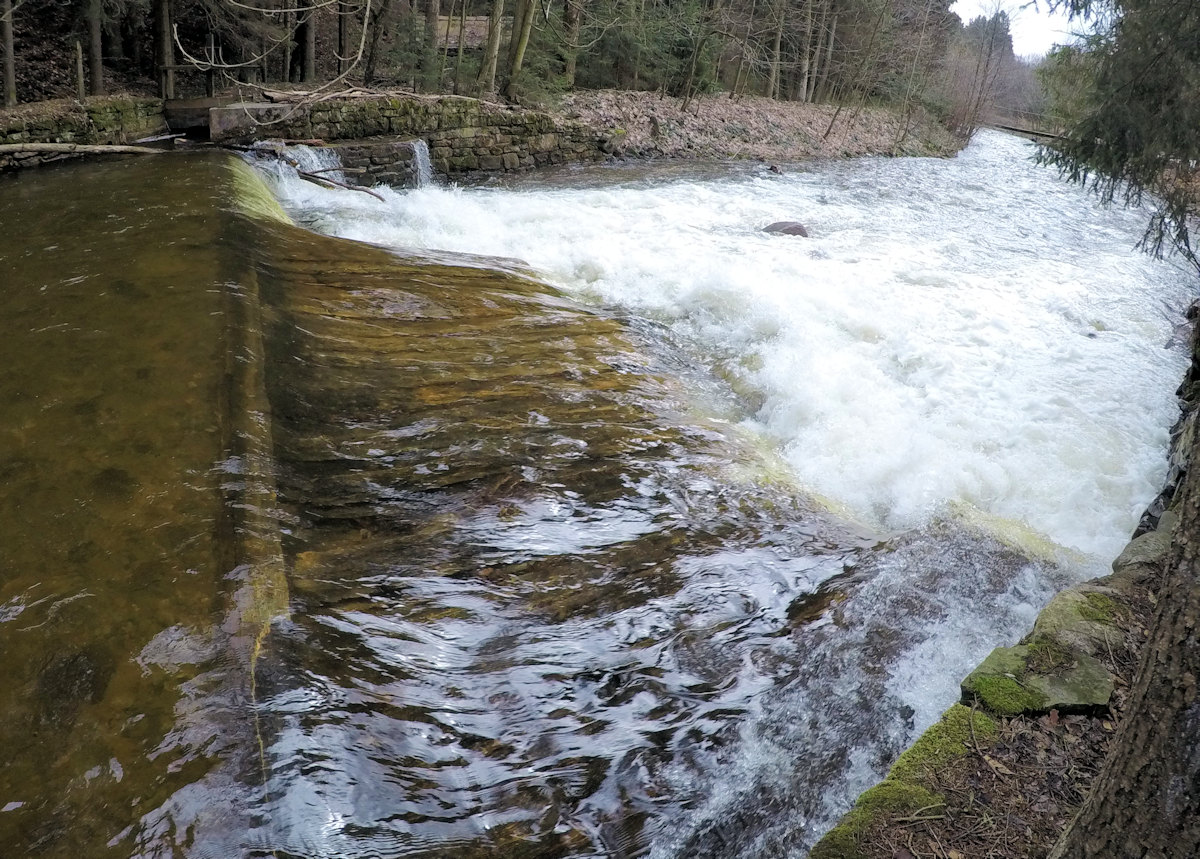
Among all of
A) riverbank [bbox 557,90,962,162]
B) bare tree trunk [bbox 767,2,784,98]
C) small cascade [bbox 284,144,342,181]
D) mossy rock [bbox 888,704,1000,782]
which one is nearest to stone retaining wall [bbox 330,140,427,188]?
small cascade [bbox 284,144,342,181]

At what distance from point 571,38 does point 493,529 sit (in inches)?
742

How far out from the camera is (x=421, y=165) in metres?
14.2

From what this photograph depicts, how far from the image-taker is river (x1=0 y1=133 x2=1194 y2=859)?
2502 mm

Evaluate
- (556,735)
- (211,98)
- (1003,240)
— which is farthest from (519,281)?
(211,98)

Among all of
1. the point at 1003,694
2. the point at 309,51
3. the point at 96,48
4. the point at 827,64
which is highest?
the point at 827,64

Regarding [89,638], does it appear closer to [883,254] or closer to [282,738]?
[282,738]

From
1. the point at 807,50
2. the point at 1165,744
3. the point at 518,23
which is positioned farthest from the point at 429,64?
the point at 1165,744

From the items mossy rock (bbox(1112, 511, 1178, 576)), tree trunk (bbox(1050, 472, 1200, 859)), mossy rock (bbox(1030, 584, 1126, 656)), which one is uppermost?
tree trunk (bbox(1050, 472, 1200, 859))

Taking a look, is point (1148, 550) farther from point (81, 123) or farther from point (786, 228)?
point (81, 123)

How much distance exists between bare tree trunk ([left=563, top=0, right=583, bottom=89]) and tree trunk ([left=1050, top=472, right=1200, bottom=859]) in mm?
19956

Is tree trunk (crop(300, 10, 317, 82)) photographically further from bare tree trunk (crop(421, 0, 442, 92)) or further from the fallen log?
the fallen log

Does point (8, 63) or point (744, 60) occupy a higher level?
point (744, 60)

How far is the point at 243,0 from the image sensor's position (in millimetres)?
15922

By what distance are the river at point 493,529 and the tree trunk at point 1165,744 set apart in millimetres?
1084
